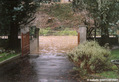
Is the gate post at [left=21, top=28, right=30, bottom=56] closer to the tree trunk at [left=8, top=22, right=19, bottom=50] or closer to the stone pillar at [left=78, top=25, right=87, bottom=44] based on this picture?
the tree trunk at [left=8, top=22, right=19, bottom=50]

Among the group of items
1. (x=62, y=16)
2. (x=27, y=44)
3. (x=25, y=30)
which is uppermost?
(x=62, y=16)

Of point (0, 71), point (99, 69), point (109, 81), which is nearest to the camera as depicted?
point (109, 81)

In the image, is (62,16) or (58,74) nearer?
(58,74)

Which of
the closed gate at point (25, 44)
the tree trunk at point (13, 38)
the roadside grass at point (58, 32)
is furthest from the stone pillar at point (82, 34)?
the roadside grass at point (58, 32)

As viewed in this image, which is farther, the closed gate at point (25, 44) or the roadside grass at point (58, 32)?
the roadside grass at point (58, 32)

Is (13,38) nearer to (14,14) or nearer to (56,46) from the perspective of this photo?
(14,14)

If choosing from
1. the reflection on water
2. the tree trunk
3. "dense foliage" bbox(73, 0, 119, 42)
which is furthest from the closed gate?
"dense foliage" bbox(73, 0, 119, 42)

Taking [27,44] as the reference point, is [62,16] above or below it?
above

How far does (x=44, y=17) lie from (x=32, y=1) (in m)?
26.6

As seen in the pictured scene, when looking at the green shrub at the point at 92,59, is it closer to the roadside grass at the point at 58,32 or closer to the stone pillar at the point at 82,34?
the stone pillar at the point at 82,34

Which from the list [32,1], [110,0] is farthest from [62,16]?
[110,0]

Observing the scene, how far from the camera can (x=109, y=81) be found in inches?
262

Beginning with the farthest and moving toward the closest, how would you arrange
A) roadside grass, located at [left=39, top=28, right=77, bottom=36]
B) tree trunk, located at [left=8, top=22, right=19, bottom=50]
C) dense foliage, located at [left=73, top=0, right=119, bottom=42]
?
roadside grass, located at [left=39, top=28, right=77, bottom=36]
tree trunk, located at [left=8, top=22, right=19, bottom=50]
dense foliage, located at [left=73, top=0, right=119, bottom=42]

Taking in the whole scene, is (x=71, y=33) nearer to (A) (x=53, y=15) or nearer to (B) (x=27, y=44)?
(A) (x=53, y=15)
